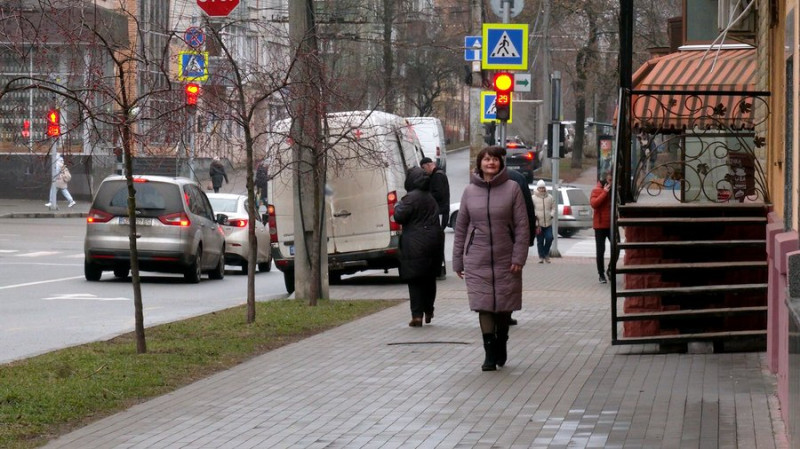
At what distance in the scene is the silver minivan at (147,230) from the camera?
2253 centimetres

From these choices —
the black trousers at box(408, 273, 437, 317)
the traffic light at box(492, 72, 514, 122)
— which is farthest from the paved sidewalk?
the traffic light at box(492, 72, 514, 122)

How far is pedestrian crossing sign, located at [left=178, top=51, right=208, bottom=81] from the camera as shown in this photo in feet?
43.2

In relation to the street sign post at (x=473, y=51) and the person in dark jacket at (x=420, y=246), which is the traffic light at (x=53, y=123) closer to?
the person in dark jacket at (x=420, y=246)

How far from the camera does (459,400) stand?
9836 mm

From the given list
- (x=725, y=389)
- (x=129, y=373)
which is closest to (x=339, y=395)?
(x=129, y=373)

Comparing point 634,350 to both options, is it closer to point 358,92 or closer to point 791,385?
point 791,385

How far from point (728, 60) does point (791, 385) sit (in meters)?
15.2

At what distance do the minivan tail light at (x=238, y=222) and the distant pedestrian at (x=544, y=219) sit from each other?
18.9 feet

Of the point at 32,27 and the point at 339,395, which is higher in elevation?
the point at 32,27

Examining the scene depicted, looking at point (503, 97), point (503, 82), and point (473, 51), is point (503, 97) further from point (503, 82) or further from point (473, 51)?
point (473, 51)

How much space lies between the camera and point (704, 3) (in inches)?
952

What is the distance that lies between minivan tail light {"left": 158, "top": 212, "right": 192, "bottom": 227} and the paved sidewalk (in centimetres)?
900

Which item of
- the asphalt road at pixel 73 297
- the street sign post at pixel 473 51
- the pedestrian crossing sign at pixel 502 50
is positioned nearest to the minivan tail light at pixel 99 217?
the asphalt road at pixel 73 297

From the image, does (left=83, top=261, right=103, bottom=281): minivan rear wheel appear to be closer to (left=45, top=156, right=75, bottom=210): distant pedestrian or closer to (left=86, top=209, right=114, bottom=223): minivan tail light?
(left=86, top=209, right=114, bottom=223): minivan tail light
